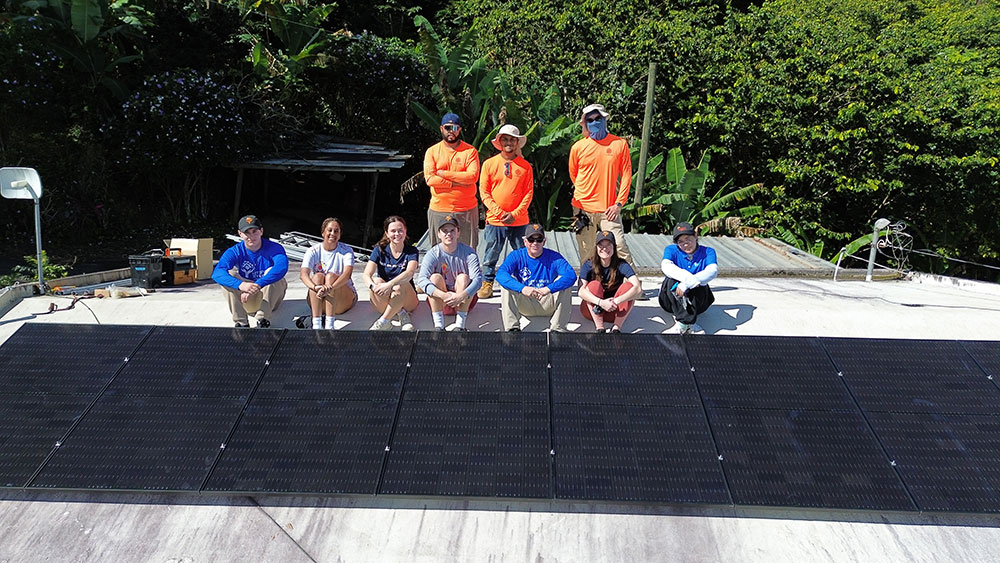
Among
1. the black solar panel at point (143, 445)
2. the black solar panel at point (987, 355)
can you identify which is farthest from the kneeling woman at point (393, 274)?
the black solar panel at point (987, 355)

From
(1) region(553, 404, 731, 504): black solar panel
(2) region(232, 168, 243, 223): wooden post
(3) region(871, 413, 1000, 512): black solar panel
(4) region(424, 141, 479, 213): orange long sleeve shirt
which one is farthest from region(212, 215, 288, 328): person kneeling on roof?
(2) region(232, 168, 243, 223): wooden post

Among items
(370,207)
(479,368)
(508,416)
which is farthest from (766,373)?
(370,207)

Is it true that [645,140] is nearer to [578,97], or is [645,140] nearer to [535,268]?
[578,97]

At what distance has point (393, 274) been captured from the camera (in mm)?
6820

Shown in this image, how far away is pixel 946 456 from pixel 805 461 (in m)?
1.02

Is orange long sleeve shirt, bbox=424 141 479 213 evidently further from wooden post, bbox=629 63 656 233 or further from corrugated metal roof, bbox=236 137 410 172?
corrugated metal roof, bbox=236 137 410 172

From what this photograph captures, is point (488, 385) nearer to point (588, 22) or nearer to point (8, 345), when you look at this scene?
point (8, 345)

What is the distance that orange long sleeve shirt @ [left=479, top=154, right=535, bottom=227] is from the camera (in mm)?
7492

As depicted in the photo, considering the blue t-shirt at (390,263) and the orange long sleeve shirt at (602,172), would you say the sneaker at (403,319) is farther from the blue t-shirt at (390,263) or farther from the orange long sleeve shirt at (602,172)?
the orange long sleeve shirt at (602,172)

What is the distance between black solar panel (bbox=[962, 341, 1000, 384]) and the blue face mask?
3895 mm

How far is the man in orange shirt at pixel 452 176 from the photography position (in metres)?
7.45

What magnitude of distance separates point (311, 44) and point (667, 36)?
29.3ft

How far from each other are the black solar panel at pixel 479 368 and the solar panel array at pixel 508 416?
0.05 feet

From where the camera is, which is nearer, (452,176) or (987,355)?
(987,355)
